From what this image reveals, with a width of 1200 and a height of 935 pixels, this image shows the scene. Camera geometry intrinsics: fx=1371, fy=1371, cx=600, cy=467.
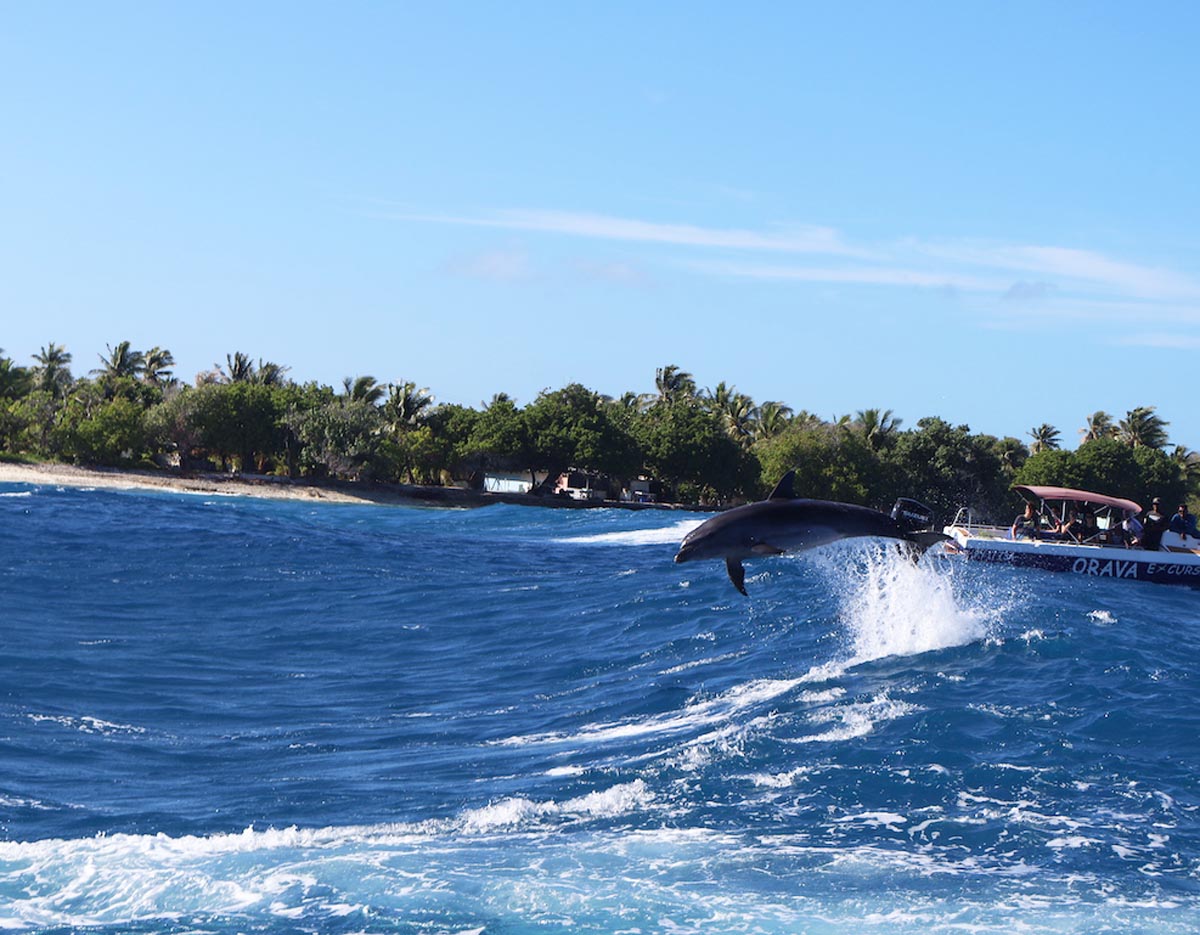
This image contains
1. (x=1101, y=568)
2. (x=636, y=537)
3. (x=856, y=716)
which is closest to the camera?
(x=856, y=716)

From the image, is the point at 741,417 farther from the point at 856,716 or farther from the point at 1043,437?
the point at 856,716

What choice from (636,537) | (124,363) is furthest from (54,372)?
(636,537)

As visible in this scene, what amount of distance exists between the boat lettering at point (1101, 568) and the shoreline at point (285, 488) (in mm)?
50197

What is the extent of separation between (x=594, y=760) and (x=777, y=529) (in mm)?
3190

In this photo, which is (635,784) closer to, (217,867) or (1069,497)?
(217,867)

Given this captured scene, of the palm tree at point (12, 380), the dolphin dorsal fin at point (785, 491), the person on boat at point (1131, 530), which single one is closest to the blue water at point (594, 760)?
the dolphin dorsal fin at point (785, 491)

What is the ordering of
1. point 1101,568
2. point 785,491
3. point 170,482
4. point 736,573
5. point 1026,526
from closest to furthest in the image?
A: point 736,573, point 785,491, point 1101,568, point 1026,526, point 170,482

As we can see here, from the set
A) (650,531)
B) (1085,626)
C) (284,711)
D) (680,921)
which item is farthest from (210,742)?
(650,531)

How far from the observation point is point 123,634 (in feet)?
68.3

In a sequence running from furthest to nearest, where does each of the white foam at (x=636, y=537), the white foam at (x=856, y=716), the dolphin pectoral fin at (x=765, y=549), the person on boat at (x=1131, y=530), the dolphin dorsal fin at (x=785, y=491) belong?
1. the white foam at (x=636, y=537)
2. the person on boat at (x=1131, y=530)
3. the white foam at (x=856, y=716)
4. the dolphin dorsal fin at (x=785, y=491)
5. the dolphin pectoral fin at (x=765, y=549)

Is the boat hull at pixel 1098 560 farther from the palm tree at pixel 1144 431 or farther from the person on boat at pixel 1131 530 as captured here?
the palm tree at pixel 1144 431

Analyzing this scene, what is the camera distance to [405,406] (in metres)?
98.4

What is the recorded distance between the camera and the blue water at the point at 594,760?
31.9 ft

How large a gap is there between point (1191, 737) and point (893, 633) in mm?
5793
